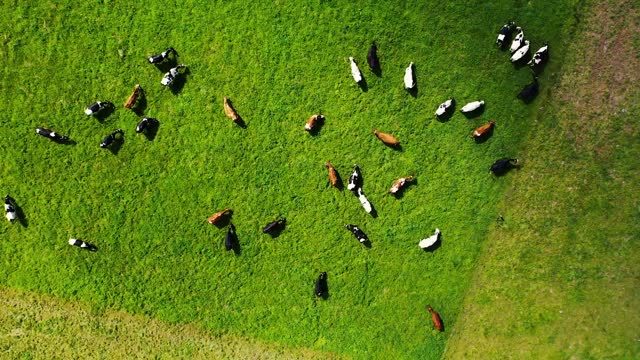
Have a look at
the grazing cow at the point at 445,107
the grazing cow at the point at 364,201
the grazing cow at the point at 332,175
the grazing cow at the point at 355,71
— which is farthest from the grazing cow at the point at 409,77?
the grazing cow at the point at 364,201

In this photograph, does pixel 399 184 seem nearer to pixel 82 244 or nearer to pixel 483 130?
pixel 483 130

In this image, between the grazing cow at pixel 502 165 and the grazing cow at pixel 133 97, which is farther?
the grazing cow at pixel 133 97

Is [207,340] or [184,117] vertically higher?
[184,117]

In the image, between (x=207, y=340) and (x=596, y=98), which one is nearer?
(x=596, y=98)

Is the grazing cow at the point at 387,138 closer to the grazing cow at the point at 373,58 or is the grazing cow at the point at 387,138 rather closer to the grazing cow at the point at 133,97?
the grazing cow at the point at 373,58

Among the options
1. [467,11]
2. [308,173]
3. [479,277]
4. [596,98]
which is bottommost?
[479,277]

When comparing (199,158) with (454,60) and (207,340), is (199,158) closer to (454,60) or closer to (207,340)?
(207,340)

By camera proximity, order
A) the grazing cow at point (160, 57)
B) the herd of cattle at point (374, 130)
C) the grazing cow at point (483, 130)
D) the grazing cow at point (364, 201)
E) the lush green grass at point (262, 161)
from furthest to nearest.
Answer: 1. the grazing cow at point (364, 201)
2. the lush green grass at point (262, 161)
3. the grazing cow at point (483, 130)
4. the grazing cow at point (160, 57)
5. the herd of cattle at point (374, 130)

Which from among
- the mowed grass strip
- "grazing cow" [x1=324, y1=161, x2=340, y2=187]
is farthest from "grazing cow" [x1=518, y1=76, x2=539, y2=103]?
"grazing cow" [x1=324, y1=161, x2=340, y2=187]

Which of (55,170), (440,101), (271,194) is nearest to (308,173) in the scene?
(271,194)
